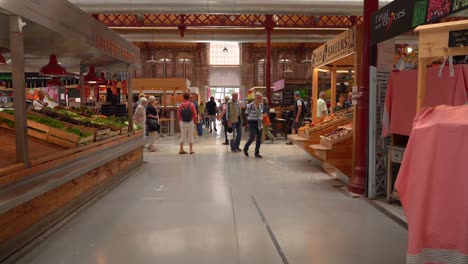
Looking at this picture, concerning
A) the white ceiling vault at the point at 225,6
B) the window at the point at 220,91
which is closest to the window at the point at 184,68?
the window at the point at 220,91

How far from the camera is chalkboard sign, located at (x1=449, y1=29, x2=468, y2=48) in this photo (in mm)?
3098

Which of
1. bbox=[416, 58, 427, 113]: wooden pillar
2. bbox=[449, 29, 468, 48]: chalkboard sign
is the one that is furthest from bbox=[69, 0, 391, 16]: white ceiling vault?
bbox=[449, 29, 468, 48]: chalkboard sign

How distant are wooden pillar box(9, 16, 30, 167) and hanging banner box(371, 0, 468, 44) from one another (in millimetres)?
3605

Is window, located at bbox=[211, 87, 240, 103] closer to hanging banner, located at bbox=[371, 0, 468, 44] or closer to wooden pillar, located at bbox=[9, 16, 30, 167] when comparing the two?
hanging banner, located at bbox=[371, 0, 468, 44]

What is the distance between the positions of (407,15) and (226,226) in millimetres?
2868

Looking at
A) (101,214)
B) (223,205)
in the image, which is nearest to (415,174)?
(223,205)

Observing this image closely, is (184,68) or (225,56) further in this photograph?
(225,56)

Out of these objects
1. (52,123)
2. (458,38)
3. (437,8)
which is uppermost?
(437,8)

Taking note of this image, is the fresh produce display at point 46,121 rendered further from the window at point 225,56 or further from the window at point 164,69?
the window at point 225,56

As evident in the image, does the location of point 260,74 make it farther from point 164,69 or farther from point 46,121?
point 46,121

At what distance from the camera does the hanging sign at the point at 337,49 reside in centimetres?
555

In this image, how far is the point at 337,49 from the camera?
6.30 meters

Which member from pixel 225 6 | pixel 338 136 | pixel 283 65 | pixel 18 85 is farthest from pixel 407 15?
pixel 283 65

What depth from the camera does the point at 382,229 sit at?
370cm
